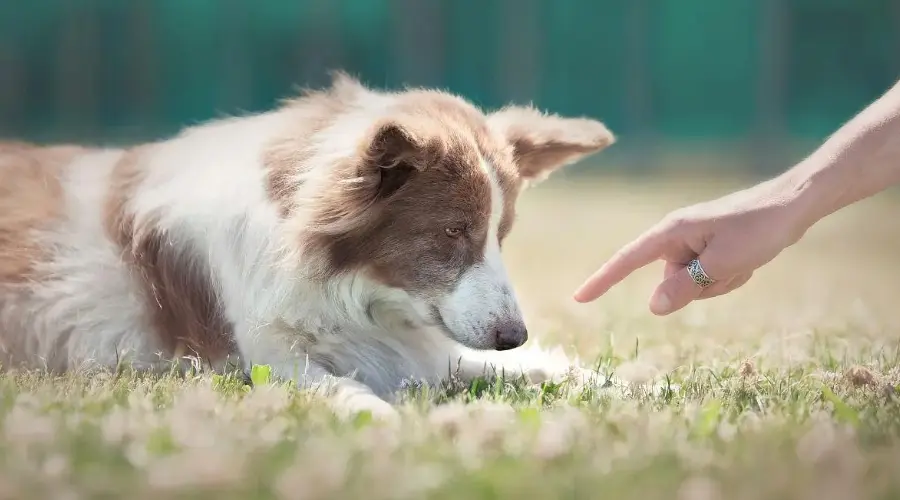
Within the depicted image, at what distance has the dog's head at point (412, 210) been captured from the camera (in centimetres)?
331

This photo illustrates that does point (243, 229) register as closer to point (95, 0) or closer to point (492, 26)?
point (492, 26)

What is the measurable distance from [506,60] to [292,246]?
1215cm

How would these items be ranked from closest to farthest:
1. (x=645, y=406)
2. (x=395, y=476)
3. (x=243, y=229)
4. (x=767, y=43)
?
(x=395, y=476)
(x=645, y=406)
(x=243, y=229)
(x=767, y=43)

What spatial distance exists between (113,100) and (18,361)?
13122 millimetres

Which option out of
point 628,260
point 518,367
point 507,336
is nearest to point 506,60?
point 518,367

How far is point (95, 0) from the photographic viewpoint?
51.8 feet

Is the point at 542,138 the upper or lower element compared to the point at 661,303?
upper

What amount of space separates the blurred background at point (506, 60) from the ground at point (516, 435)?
10.9 m

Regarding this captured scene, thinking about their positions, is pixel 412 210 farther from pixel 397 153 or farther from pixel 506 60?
pixel 506 60

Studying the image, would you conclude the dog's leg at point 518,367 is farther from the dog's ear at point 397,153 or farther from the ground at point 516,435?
the dog's ear at point 397,153

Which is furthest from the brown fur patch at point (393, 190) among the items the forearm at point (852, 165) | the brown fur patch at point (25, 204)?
the forearm at point (852, 165)

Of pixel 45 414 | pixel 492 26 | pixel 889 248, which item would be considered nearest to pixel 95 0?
pixel 492 26

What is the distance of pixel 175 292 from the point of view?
3.62 meters

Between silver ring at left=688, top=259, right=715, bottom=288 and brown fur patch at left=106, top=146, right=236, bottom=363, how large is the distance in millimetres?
1543
